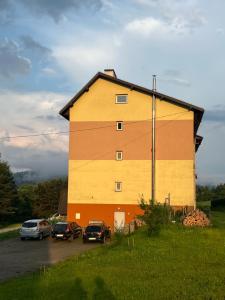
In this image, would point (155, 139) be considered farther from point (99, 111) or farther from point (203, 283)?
point (203, 283)

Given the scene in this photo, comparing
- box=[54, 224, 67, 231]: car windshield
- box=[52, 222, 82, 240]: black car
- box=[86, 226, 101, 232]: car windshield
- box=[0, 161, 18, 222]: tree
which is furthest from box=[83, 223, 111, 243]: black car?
box=[0, 161, 18, 222]: tree

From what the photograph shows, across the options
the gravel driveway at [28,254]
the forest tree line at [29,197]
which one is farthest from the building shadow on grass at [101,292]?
the forest tree line at [29,197]

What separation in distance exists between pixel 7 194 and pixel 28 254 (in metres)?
67.1

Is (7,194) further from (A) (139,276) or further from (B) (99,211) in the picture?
(A) (139,276)

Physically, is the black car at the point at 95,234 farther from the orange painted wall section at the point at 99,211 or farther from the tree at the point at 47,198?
the tree at the point at 47,198

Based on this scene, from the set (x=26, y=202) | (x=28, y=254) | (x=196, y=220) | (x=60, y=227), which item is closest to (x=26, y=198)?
(x=26, y=202)

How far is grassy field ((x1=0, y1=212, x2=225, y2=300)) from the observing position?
13.1m

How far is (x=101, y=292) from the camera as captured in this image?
44.0 ft

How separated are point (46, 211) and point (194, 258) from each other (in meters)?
93.8

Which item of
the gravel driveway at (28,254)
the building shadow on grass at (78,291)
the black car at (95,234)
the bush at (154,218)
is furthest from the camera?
the black car at (95,234)

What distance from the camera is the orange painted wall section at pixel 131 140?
45219mm

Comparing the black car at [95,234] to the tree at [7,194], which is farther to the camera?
the tree at [7,194]

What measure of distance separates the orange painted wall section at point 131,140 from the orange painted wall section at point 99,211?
4.42 m

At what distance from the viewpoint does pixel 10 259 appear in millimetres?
27234
